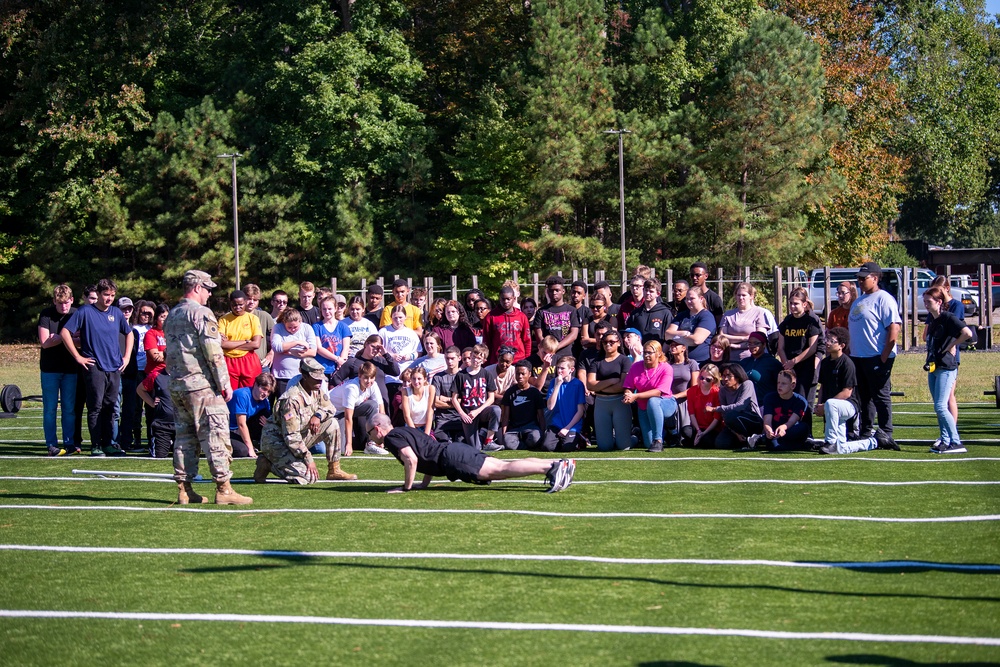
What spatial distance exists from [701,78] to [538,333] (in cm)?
3296

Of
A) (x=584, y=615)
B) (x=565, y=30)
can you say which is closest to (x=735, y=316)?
(x=584, y=615)

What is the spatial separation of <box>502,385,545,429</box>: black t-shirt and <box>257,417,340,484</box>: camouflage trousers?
3.60 m

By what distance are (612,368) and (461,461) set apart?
13.9ft

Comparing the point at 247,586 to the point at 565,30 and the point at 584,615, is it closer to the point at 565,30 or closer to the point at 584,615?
the point at 584,615

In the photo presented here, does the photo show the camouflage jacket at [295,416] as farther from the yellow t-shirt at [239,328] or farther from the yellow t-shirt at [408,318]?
the yellow t-shirt at [408,318]

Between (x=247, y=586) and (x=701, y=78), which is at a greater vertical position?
(x=701, y=78)

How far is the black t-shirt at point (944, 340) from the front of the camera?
12.4 m

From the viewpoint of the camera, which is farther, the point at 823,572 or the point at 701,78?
the point at 701,78

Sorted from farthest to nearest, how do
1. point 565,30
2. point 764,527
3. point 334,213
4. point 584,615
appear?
point 334,213, point 565,30, point 764,527, point 584,615

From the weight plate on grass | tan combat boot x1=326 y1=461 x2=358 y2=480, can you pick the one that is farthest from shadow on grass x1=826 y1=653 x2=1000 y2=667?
the weight plate on grass

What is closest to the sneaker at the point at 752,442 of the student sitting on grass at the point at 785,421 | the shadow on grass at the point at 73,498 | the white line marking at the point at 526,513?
the student sitting on grass at the point at 785,421

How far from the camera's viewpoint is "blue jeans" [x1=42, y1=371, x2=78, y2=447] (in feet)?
46.5

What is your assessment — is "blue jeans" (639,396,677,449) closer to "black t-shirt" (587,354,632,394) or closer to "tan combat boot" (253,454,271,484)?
"black t-shirt" (587,354,632,394)

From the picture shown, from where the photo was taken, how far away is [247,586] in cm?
720
